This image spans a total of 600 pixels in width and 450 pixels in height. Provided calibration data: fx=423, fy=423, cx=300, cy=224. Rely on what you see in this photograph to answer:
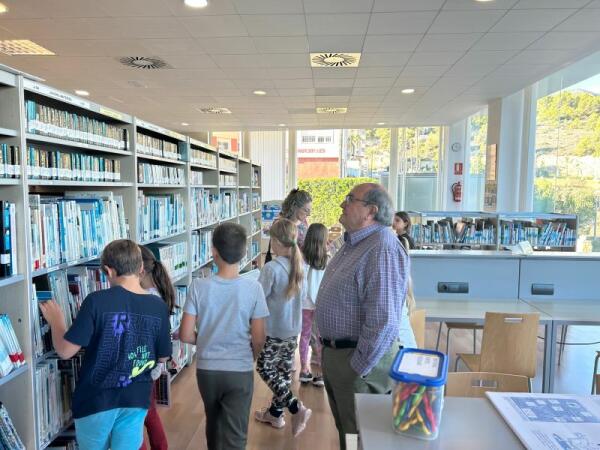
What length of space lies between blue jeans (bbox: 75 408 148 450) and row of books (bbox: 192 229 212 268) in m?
2.21

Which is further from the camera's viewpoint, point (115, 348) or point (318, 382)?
point (318, 382)

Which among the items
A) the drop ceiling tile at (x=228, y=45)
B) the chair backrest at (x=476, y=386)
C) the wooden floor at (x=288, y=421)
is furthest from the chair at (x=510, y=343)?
the drop ceiling tile at (x=228, y=45)

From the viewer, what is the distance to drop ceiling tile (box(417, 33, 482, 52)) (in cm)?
418

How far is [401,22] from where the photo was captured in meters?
3.85

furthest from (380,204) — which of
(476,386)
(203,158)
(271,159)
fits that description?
(271,159)

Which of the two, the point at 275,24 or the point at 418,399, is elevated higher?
the point at 275,24

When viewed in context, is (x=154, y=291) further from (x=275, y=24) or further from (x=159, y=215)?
(x=275, y=24)

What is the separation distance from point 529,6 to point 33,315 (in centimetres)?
413

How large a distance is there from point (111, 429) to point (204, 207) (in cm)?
277

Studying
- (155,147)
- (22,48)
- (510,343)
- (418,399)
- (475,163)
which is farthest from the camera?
(475,163)

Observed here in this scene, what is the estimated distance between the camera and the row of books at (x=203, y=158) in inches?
162

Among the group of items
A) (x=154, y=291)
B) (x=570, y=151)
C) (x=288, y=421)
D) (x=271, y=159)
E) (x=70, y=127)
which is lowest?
(x=288, y=421)

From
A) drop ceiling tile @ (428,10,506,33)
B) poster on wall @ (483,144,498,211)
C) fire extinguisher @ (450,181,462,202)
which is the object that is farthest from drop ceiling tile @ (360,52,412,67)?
fire extinguisher @ (450,181,462,202)

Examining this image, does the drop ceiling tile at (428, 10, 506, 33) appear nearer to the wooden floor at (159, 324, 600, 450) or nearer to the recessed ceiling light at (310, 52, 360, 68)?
the recessed ceiling light at (310, 52, 360, 68)
